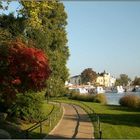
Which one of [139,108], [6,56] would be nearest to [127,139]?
[6,56]

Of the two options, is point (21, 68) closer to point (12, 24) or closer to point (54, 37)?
point (12, 24)

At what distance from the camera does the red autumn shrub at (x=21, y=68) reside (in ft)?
78.5

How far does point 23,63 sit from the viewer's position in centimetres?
2395

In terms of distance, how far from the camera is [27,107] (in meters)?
32.1

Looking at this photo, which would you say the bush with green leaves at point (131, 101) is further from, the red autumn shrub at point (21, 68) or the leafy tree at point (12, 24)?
the red autumn shrub at point (21, 68)

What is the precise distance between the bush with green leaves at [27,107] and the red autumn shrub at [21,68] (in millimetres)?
7179

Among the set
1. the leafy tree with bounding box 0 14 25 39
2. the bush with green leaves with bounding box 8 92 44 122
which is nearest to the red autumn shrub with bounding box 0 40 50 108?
the bush with green leaves with bounding box 8 92 44 122

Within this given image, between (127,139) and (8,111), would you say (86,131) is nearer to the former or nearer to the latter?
(127,139)

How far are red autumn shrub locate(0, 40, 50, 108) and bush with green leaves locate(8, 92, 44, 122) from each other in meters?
7.18

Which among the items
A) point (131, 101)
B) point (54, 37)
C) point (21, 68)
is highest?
point (54, 37)

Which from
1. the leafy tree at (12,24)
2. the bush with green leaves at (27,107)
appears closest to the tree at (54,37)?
the leafy tree at (12,24)

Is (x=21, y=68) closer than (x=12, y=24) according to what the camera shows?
Yes

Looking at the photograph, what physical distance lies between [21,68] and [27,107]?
8567 mm

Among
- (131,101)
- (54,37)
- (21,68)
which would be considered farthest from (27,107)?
(131,101)
